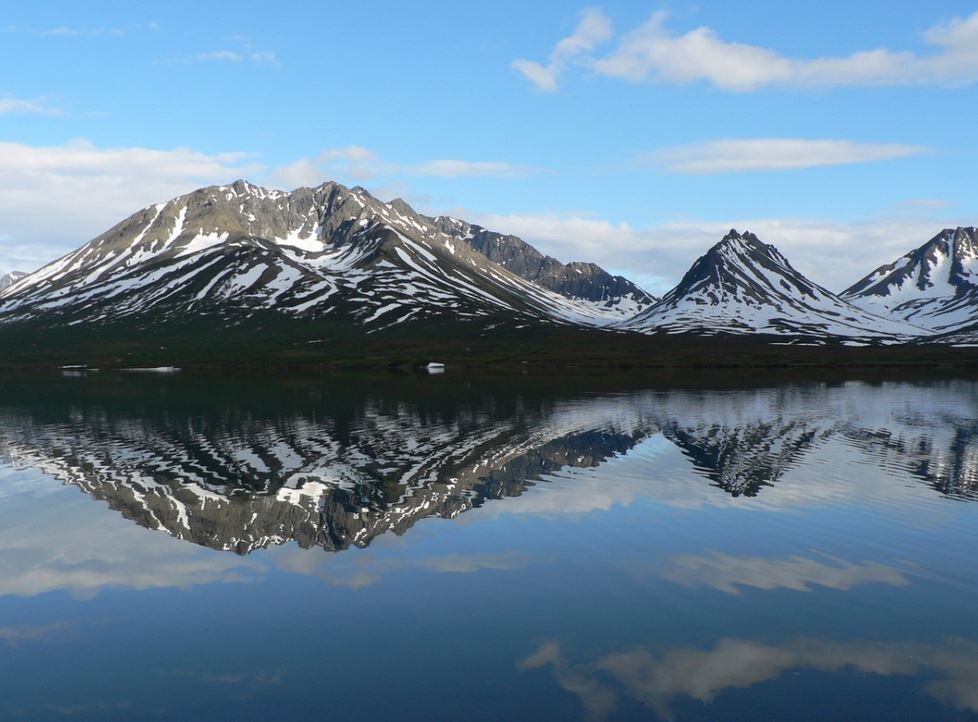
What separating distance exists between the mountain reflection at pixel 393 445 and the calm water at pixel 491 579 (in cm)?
43

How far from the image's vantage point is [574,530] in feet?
120

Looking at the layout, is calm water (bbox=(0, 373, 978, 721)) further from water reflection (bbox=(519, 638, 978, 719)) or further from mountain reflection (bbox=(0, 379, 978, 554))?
mountain reflection (bbox=(0, 379, 978, 554))

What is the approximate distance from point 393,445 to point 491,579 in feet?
120

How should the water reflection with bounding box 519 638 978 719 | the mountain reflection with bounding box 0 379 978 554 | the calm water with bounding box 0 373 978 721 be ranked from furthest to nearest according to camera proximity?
the mountain reflection with bounding box 0 379 978 554 < the calm water with bounding box 0 373 978 721 < the water reflection with bounding box 519 638 978 719

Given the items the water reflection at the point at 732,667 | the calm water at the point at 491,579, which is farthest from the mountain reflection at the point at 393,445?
the water reflection at the point at 732,667

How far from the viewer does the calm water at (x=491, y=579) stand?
65.3 feet

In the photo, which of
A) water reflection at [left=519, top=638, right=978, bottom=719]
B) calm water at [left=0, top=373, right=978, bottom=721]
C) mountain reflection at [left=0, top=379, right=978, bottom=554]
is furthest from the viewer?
mountain reflection at [left=0, top=379, right=978, bottom=554]

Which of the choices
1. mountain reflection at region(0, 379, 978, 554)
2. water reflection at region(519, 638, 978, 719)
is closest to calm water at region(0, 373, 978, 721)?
water reflection at region(519, 638, 978, 719)

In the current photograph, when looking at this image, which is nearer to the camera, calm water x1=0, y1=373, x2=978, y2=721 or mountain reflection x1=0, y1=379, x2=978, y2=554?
calm water x1=0, y1=373, x2=978, y2=721

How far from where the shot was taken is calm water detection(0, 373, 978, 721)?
65.3ft

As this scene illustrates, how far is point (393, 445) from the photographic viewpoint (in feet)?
214

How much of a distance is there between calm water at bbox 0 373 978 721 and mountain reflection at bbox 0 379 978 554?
0.43 m

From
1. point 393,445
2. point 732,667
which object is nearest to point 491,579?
point 732,667

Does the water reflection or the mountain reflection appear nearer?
the water reflection
